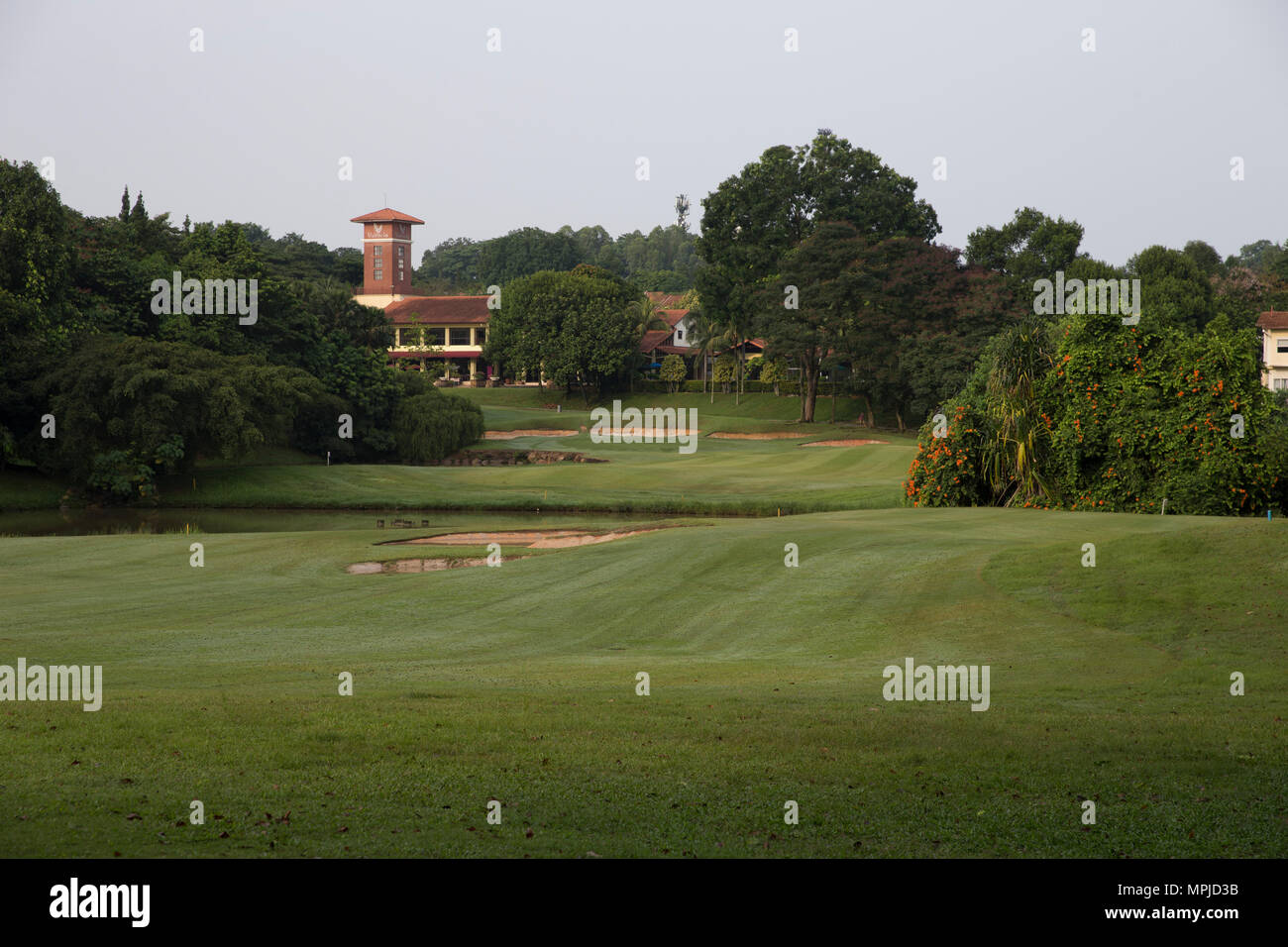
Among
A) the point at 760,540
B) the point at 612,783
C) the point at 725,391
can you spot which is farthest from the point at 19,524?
the point at 725,391

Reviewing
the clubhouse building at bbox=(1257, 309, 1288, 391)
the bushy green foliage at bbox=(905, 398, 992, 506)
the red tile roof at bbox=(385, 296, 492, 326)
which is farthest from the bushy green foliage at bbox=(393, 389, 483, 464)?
the clubhouse building at bbox=(1257, 309, 1288, 391)

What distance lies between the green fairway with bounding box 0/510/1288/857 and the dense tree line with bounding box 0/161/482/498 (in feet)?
84.8

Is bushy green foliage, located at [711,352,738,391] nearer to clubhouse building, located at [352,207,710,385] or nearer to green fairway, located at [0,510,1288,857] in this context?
clubhouse building, located at [352,207,710,385]

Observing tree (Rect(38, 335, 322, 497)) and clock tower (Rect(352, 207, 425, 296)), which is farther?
clock tower (Rect(352, 207, 425, 296))

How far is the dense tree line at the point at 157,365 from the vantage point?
52250 millimetres

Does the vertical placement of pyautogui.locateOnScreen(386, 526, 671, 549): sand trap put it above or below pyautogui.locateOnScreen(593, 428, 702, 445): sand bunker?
below

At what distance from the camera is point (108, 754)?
10047 mm

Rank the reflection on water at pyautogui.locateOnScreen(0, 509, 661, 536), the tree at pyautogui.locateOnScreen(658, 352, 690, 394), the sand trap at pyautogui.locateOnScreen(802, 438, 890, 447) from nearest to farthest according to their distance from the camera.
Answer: the reflection on water at pyautogui.locateOnScreen(0, 509, 661, 536) → the sand trap at pyautogui.locateOnScreen(802, 438, 890, 447) → the tree at pyautogui.locateOnScreen(658, 352, 690, 394)

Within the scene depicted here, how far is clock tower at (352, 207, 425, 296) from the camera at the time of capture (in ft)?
458

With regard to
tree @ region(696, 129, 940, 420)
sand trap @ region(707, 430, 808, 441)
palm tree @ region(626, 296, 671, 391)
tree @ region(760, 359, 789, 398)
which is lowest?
sand trap @ region(707, 430, 808, 441)

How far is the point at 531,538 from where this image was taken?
34875 mm

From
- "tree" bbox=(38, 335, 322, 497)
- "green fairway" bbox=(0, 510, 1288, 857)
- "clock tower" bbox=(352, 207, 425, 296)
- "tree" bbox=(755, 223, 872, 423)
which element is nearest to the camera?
"green fairway" bbox=(0, 510, 1288, 857)

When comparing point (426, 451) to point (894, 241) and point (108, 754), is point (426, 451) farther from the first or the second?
point (108, 754)
